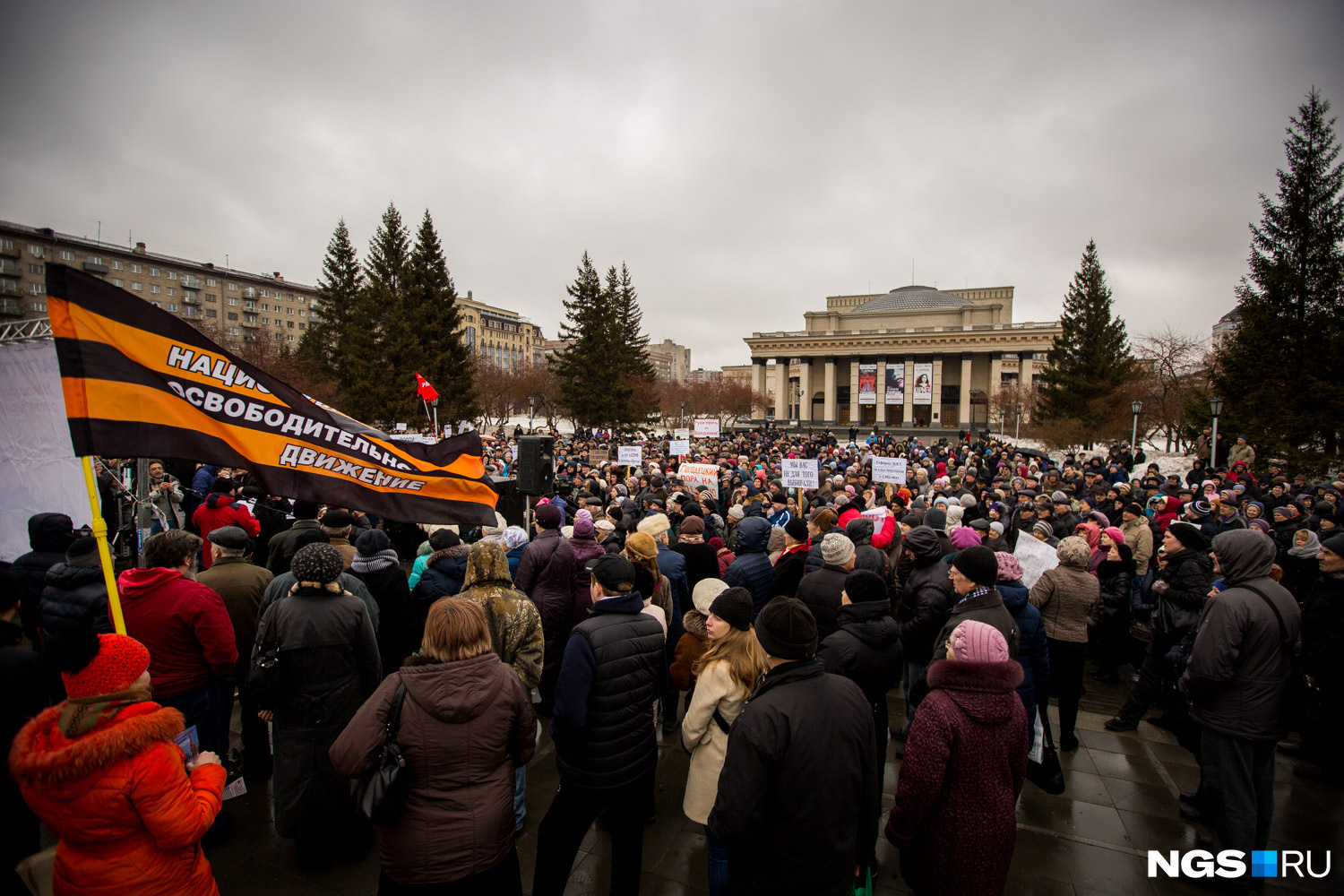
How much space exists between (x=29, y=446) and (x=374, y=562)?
5.66 meters

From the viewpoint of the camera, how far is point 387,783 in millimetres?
2160

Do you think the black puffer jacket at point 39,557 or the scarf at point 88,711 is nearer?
the scarf at point 88,711

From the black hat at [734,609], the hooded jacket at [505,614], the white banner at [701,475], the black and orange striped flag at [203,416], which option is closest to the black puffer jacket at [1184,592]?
the black hat at [734,609]

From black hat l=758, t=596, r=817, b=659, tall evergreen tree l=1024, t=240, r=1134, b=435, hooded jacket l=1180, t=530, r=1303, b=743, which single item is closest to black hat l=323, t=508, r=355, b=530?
black hat l=758, t=596, r=817, b=659

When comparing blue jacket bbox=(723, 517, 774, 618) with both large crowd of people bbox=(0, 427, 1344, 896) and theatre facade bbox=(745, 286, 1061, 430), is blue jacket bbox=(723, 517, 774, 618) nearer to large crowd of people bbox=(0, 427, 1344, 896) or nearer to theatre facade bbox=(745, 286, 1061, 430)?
large crowd of people bbox=(0, 427, 1344, 896)

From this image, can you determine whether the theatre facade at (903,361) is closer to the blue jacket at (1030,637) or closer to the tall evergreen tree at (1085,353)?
the tall evergreen tree at (1085,353)

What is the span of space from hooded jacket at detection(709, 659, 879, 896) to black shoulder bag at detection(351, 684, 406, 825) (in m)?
1.17

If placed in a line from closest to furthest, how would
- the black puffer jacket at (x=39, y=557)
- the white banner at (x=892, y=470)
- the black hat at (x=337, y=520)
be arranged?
1. the black hat at (x=337, y=520)
2. the black puffer jacket at (x=39, y=557)
3. the white banner at (x=892, y=470)

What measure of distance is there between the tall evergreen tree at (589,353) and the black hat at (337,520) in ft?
120

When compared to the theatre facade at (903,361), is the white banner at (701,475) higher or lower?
lower

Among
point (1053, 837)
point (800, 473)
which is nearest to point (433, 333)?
point (800, 473)

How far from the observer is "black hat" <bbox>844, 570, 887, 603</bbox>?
3.29m

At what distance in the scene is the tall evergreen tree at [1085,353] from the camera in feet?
123

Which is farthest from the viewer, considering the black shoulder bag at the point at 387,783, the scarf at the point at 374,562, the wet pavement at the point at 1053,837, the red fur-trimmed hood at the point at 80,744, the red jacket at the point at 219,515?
the red jacket at the point at 219,515
